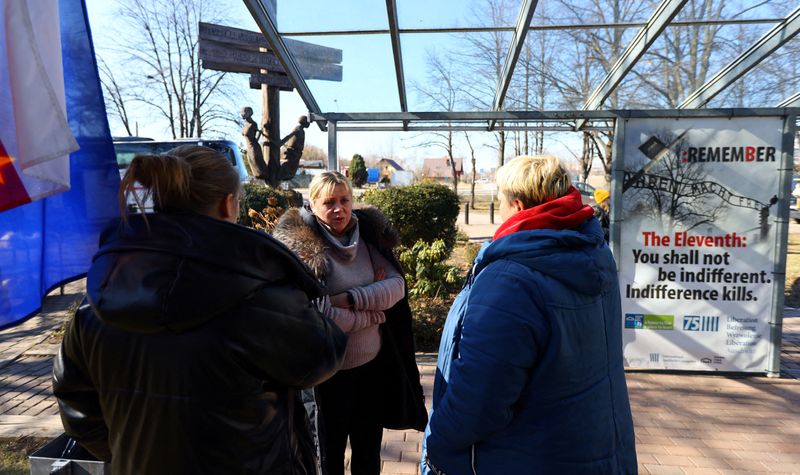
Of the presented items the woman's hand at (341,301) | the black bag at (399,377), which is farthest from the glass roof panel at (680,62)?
the woman's hand at (341,301)

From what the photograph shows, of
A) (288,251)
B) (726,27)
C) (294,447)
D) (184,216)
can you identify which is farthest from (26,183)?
(726,27)

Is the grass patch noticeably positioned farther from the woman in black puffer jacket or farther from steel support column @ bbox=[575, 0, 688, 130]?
steel support column @ bbox=[575, 0, 688, 130]

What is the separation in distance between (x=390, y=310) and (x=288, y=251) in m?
1.23

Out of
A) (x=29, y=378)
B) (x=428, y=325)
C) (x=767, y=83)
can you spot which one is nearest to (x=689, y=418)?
(x=428, y=325)

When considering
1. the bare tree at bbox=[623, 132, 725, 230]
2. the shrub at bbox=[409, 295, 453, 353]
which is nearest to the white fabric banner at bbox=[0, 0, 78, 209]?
the shrub at bbox=[409, 295, 453, 353]

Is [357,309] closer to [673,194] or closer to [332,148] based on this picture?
[332,148]

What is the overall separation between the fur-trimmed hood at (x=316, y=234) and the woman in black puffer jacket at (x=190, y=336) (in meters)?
0.82

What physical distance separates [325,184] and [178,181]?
118 cm

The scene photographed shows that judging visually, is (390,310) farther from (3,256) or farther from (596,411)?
(3,256)

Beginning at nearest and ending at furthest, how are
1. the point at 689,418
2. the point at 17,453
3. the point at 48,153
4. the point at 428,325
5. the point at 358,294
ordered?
the point at 48,153
the point at 358,294
the point at 17,453
the point at 689,418
the point at 428,325

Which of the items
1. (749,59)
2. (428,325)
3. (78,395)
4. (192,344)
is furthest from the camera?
(428,325)

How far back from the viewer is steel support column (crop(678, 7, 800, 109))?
3893mm

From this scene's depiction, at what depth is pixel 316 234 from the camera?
91.7 inches

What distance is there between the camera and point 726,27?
4.11 meters
